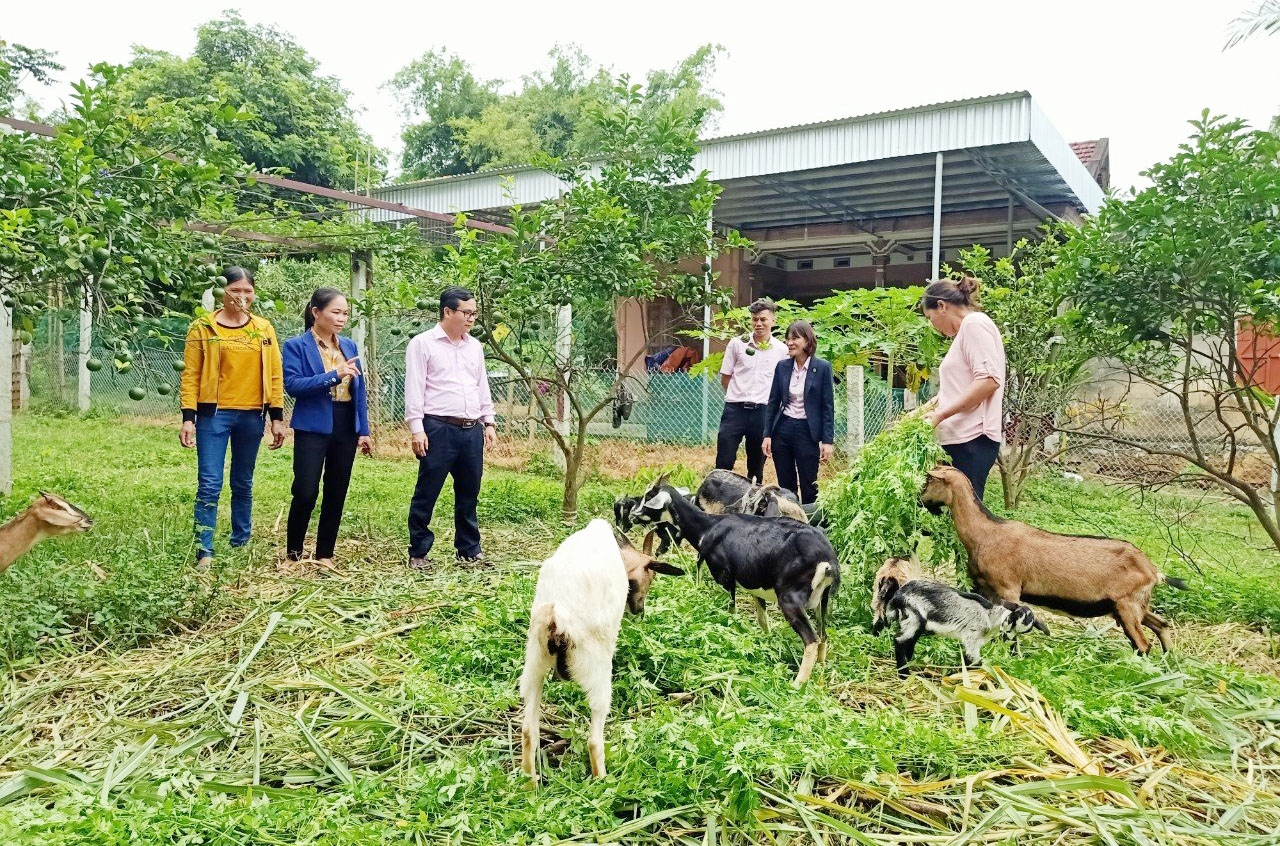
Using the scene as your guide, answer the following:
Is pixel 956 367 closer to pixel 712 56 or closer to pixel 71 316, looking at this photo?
pixel 71 316

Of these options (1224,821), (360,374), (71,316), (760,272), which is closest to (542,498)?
(360,374)

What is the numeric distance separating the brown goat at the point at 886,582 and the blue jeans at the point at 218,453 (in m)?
4.23

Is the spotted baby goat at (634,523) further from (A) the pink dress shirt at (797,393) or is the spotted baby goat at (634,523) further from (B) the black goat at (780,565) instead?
(A) the pink dress shirt at (797,393)

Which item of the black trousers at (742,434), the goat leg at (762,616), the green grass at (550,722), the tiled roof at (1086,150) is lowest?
the green grass at (550,722)

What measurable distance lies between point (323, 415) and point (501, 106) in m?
39.3

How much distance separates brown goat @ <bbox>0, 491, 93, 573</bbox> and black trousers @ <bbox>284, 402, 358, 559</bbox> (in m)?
1.55

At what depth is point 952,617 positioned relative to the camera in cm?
428

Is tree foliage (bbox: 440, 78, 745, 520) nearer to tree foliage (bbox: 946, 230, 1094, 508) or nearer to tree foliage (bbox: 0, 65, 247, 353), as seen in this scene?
tree foliage (bbox: 0, 65, 247, 353)

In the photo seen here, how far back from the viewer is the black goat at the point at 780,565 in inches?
173

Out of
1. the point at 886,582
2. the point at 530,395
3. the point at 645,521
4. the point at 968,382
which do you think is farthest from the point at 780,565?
the point at 530,395

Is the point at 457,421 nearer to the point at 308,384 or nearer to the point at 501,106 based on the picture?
the point at 308,384

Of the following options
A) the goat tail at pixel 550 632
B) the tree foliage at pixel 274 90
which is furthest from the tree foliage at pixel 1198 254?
the tree foliage at pixel 274 90

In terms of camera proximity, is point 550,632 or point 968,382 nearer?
point 550,632

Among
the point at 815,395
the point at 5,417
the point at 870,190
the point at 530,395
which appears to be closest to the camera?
the point at 815,395
